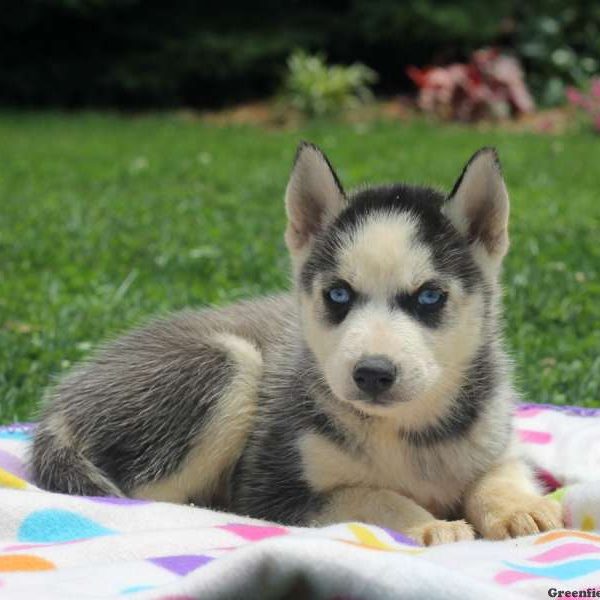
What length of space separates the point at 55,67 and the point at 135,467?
16.0 meters

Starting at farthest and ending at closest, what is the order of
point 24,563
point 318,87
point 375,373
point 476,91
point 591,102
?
point 318,87 → point 476,91 → point 591,102 → point 375,373 → point 24,563

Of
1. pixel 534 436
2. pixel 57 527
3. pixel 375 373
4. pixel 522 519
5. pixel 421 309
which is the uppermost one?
pixel 421 309

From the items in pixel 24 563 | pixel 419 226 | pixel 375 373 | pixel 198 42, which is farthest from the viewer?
pixel 198 42

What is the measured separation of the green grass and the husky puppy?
3.38 feet

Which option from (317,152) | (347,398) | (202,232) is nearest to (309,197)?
(317,152)

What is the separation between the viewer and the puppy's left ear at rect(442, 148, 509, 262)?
3543mm

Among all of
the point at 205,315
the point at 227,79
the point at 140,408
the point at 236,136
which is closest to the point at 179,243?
the point at 205,315

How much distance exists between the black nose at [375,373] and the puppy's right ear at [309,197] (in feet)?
2.44

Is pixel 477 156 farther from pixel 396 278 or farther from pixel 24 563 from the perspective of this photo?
pixel 24 563

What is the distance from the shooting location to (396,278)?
3273 mm

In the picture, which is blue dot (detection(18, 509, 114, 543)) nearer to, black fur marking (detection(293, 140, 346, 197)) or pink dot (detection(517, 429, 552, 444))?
black fur marking (detection(293, 140, 346, 197))

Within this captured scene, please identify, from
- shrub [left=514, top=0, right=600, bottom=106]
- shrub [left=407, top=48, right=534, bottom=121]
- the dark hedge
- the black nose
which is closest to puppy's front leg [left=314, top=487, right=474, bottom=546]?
the black nose

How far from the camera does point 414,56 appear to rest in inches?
717

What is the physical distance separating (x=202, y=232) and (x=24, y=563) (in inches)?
209
